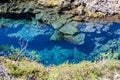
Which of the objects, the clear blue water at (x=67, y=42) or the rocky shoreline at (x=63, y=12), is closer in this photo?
the clear blue water at (x=67, y=42)

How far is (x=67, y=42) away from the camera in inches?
1009

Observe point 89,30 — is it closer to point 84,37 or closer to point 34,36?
point 84,37

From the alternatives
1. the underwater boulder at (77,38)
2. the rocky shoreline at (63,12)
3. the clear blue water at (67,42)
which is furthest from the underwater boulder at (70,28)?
the underwater boulder at (77,38)

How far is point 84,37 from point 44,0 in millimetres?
11141

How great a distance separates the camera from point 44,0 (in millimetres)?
35812

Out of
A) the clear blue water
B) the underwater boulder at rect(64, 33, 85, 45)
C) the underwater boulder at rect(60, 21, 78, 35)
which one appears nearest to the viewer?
the clear blue water

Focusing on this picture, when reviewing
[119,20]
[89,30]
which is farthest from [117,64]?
[119,20]

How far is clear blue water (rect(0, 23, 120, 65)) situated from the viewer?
2230 centimetres

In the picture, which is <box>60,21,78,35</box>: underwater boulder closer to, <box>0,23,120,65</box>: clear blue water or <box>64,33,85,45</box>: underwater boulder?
<box>0,23,120,65</box>: clear blue water

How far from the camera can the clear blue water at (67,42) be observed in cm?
2230

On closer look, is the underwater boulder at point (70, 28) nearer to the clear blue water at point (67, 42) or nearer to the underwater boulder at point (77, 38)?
the clear blue water at point (67, 42)

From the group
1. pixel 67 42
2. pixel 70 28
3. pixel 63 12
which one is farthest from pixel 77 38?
pixel 63 12

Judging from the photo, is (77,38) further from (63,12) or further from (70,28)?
(63,12)

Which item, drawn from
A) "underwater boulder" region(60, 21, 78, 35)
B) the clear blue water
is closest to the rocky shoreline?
"underwater boulder" region(60, 21, 78, 35)
